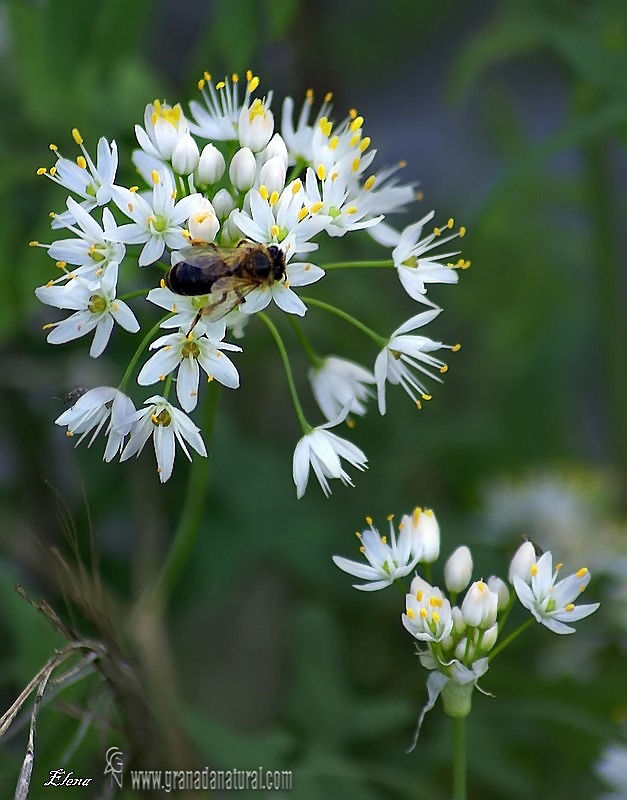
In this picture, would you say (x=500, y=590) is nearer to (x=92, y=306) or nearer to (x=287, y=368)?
(x=287, y=368)

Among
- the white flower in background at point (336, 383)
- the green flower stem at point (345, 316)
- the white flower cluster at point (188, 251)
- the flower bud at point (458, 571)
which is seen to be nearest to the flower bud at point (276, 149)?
the white flower cluster at point (188, 251)

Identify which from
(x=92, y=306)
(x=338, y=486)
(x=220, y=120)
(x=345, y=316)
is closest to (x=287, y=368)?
(x=345, y=316)

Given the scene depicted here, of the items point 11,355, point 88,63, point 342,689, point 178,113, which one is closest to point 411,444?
point 342,689

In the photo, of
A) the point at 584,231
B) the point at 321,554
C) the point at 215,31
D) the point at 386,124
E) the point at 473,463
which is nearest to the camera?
the point at 215,31

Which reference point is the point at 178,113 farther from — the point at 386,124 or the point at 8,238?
the point at 386,124

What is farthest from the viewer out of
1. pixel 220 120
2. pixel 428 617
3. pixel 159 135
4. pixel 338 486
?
pixel 338 486

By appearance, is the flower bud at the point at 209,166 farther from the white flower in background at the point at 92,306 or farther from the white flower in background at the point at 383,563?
the white flower in background at the point at 383,563
